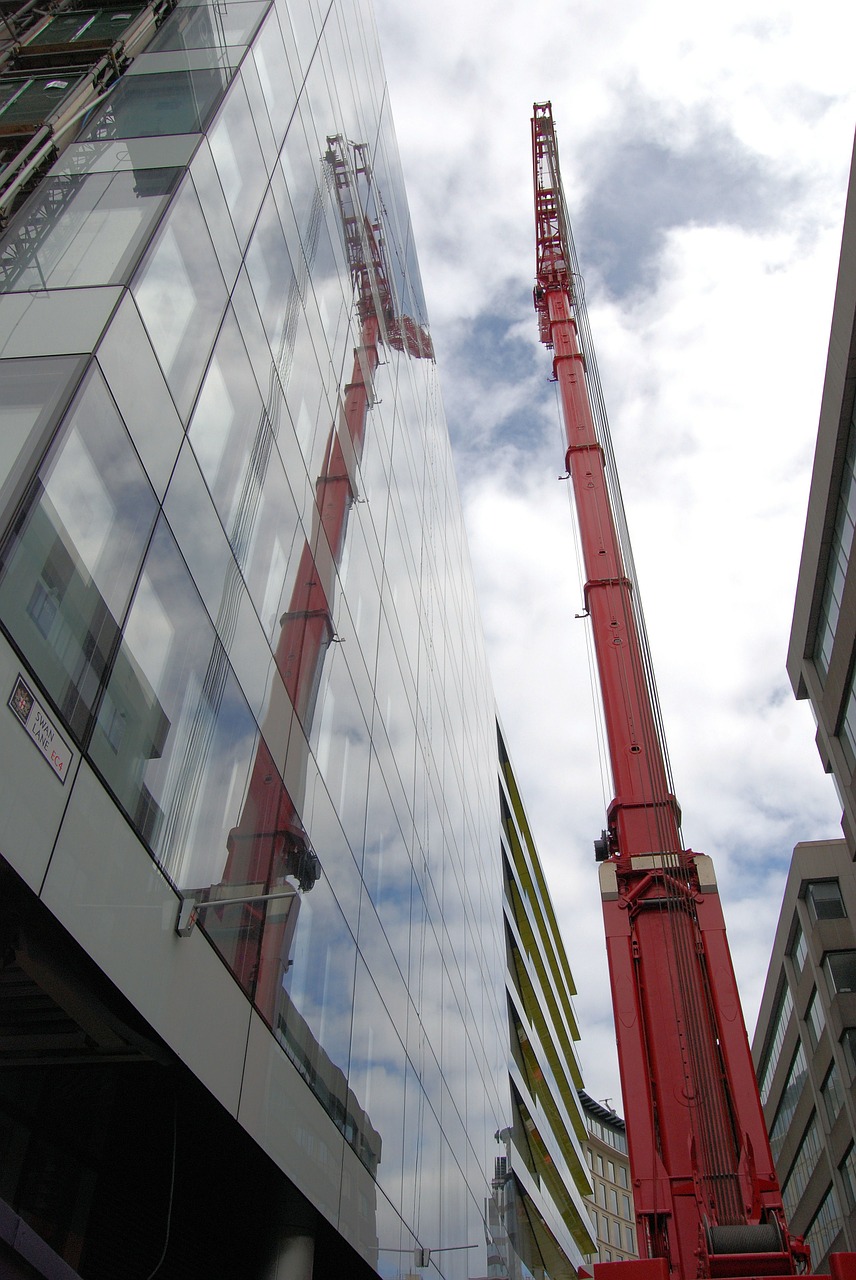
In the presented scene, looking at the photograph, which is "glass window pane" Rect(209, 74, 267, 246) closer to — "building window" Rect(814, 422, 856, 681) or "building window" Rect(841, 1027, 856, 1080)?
"building window" Rect(814, 422, 856, 681)

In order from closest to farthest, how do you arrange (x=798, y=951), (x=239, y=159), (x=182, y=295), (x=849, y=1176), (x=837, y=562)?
(x=182, y=295), (x=239, y=159), (x=837, y=562), (x=849, y=1176), (x=798, y=951)

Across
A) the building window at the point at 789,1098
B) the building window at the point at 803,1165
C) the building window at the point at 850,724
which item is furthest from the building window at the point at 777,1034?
the building window at the point at 850,724

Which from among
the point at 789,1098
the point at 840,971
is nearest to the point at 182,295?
the point at 840,971

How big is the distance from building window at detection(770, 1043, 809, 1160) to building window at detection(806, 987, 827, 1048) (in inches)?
53.9

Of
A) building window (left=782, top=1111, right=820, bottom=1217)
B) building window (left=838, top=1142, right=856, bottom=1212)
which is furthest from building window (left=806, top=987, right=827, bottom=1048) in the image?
building window (left=838, top=1142, right=856, bottom=1212)

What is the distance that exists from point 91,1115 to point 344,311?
15.6 meters

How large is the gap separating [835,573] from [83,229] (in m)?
23.7

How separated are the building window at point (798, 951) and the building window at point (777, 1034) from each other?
1752mm

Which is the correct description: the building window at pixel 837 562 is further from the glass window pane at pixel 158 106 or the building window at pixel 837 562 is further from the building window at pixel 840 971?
the glass window pane at pixel 158 106

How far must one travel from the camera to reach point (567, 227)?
32.8 m

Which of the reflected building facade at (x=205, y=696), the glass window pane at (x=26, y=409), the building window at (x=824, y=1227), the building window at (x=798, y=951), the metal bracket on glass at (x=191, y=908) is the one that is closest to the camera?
the glass window pane at (x=26, y=409)

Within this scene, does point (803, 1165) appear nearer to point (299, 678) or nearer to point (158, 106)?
point (299, 678)

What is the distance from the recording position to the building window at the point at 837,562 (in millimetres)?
24859

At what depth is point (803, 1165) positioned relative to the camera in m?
41.2
